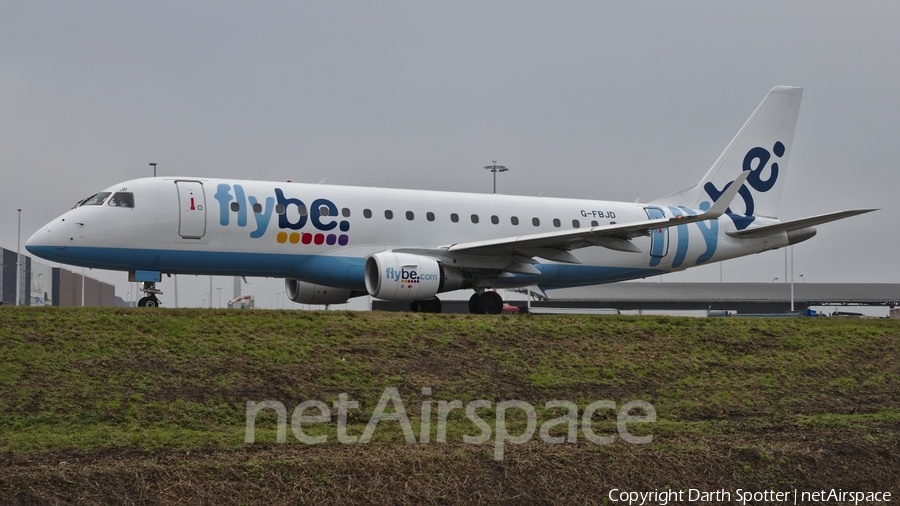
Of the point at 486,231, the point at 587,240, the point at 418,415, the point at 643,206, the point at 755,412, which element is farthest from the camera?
the point at 643,206

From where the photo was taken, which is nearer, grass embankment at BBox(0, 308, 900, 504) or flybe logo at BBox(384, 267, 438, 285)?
grass embankment at BBox(0, 308, 900, 504)

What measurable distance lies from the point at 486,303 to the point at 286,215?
5.96 metres

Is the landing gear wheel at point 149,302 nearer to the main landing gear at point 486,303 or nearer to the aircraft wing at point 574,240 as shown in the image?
the aircraft wing at point 574,240

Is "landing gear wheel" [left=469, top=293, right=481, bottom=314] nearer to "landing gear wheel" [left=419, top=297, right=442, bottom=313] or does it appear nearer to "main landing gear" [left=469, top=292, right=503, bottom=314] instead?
"main landing gear" [left=469, top=292, right=503, bottom=314]

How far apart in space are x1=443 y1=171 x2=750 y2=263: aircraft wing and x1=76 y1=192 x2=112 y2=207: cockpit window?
28.4 ft

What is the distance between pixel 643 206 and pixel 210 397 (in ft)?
63.6

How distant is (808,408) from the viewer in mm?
18016

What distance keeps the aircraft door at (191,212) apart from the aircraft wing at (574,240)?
6372 millimetres

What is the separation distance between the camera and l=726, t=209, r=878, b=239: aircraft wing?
25.0 meters

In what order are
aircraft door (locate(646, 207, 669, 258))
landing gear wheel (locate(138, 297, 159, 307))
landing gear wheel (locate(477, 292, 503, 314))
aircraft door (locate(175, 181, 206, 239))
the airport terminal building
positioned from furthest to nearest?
the airport terminal building
aircraft door (locate(646, 207, 669, 258))
landing gear wheel (locate(477, 292, 503, 314))
aircraft door (locate(175, 181, 206, 239))
landing gear wheel (locate(138, 297, 159, 307))

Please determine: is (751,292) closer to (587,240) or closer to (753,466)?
(587,240)

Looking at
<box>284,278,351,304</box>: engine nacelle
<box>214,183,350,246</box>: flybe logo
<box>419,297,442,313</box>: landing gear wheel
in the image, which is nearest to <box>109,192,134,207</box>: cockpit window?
<box>214,183,350,246</box>: flybe logo

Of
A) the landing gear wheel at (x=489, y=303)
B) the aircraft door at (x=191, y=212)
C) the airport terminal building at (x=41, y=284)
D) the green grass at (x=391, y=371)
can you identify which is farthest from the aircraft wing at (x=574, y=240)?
the airport terminal building at (x=41, y=284)

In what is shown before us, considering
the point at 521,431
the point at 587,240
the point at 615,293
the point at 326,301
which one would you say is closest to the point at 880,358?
the point at 587,240
